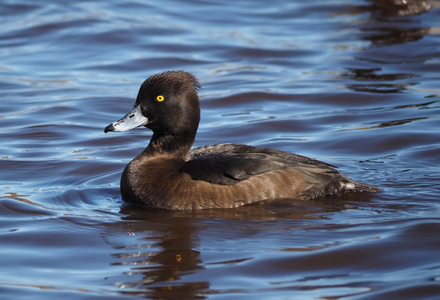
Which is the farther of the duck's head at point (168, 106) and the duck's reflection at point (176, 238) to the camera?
the duck's head at point (168, 106)

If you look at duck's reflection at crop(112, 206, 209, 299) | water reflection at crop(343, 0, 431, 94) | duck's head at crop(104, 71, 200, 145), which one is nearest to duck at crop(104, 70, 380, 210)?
duck's head at crop(104, 71, 200, 145)

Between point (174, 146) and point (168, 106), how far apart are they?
392mm

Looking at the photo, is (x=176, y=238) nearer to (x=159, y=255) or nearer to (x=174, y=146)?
(x=159, y=255)

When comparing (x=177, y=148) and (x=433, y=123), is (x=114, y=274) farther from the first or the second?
(x=433, y=123)

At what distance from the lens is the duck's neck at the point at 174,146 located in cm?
750

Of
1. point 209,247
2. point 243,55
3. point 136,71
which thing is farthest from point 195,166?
point 243,55

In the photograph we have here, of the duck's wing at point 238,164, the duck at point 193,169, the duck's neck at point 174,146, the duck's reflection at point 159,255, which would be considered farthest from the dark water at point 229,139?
the duck's neck at point 174,146

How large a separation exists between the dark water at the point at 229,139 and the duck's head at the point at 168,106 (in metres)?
0.82

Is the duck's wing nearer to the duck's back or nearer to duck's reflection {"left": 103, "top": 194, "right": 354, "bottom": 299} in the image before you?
the duck's back

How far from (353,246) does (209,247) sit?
42.6 inches

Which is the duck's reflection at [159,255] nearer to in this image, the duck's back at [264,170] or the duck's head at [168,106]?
the duck's back at [264,170]

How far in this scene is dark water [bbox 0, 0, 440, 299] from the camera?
5.56 meters

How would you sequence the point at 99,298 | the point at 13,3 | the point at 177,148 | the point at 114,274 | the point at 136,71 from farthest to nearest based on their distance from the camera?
the point at 13,3 → the point at 136,71 → the point at 177,148 → the point at 114,274 → the point at 99,298

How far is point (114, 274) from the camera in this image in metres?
5.53
